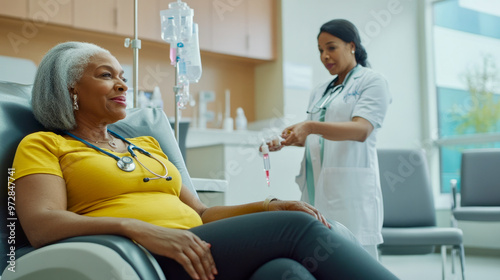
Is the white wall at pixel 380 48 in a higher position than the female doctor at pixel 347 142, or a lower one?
higher

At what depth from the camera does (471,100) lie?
196 inches

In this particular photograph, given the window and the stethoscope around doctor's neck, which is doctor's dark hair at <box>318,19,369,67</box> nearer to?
the stethoscope around doctor's neck

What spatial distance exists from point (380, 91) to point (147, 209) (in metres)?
1.13

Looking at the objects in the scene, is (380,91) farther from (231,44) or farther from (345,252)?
(231,44)

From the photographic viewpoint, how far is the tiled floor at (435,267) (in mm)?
3312

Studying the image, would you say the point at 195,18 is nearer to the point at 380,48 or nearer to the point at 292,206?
the point at 380,48

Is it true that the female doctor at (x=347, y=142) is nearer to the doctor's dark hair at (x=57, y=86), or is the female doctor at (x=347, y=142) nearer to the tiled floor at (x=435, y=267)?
the doctor's dark hair at (x=57, y=86)

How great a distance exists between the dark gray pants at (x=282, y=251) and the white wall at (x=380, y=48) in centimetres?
360

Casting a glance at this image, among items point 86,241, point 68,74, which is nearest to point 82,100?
point 68,74

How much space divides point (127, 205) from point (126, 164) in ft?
0.40

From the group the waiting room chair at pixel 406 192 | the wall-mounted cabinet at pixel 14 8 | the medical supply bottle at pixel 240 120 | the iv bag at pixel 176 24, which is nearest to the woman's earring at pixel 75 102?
the iv bag at pixel 176 24

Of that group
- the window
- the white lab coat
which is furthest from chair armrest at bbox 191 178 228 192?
the window

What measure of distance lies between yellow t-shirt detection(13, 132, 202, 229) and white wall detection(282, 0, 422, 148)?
343cm

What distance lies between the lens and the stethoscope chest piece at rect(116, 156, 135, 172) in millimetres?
1323
